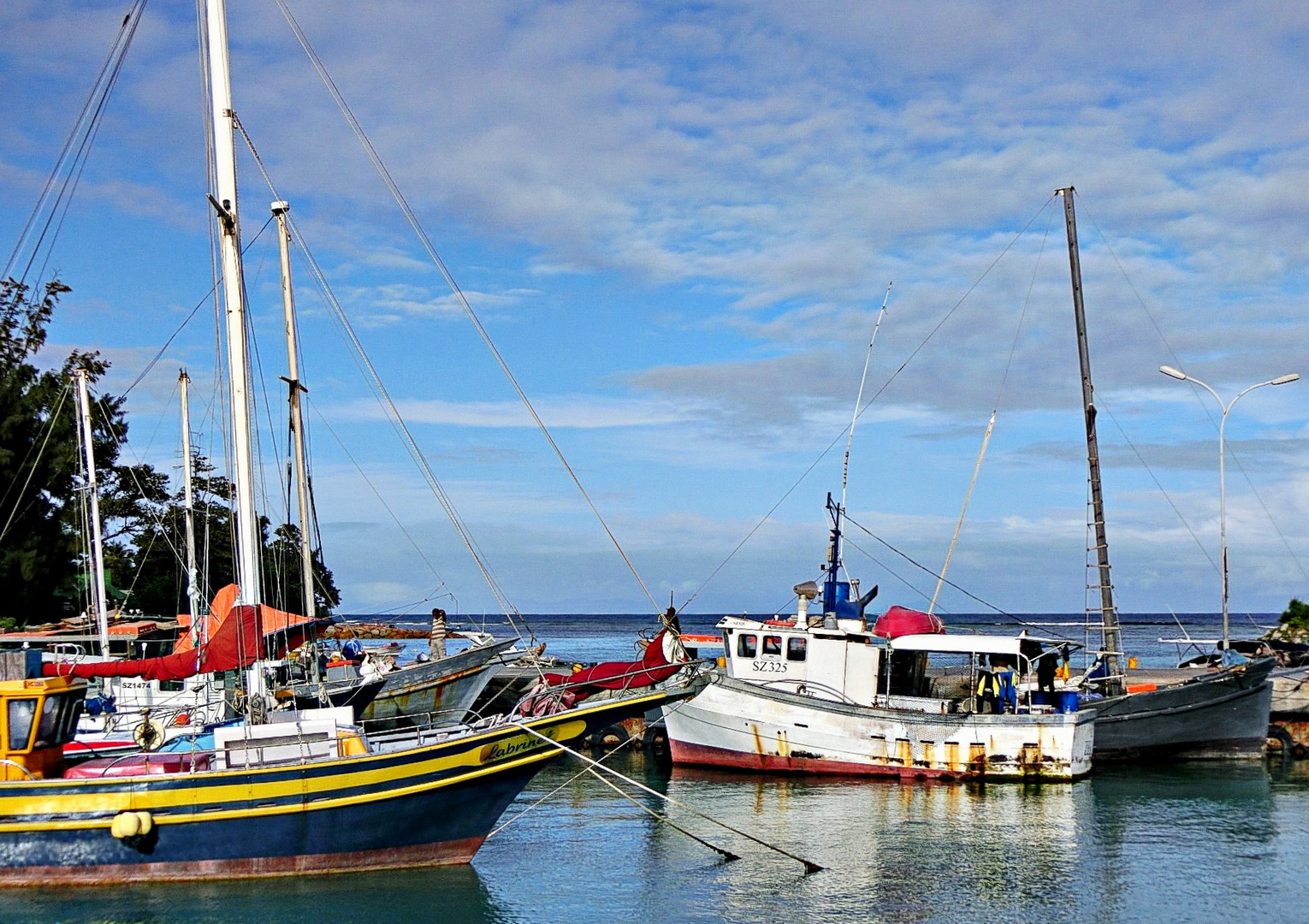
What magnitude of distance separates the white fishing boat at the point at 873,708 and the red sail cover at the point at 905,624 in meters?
0.04

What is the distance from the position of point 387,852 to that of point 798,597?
15249mm

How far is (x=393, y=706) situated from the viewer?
104ft

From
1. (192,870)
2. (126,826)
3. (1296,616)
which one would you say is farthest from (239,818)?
(1296,616)

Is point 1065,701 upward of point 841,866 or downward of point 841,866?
upward

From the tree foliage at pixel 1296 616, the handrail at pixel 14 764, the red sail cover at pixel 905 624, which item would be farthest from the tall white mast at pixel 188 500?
the tree foliage at pixel 1296 616

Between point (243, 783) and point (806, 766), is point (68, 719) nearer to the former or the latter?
point (243, 783)

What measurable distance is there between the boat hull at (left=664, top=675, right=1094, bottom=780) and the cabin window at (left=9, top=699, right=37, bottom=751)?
15443mm

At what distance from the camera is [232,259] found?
20.1m

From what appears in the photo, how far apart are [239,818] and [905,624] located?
63.3ft

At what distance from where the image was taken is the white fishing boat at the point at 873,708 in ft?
98.5

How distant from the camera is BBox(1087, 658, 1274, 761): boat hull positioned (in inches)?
1278

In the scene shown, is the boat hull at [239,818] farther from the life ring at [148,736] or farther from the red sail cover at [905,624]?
the red sail cover at [905,624]

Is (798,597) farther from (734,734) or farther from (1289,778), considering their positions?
(1289,778)

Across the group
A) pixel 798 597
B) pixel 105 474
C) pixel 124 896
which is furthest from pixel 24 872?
pixel 105 474
